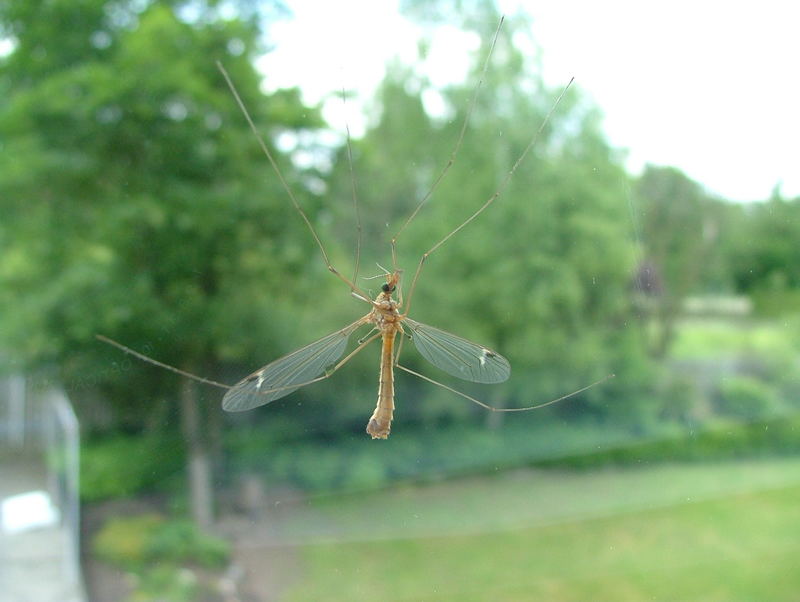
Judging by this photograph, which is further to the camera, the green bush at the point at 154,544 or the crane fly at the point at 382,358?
the green bush at the point at 154,544

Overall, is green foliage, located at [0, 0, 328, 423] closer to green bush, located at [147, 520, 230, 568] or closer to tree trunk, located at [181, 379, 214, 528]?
tree trunk, located at [181, 379, 214, 528]

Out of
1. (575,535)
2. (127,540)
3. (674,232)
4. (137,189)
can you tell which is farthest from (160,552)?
(674,232)

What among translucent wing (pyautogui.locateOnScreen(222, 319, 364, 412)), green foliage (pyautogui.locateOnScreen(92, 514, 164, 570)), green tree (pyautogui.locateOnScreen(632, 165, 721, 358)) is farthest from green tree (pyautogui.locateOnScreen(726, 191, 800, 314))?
green foliage (pyautogui.locateOnScreen(92, 514, 164, 570))

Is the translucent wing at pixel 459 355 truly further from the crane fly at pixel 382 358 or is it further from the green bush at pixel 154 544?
the green bush at pixel 154 544

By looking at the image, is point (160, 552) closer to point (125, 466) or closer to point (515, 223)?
point (125, 466)

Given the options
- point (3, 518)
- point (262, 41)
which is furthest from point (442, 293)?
point (3, 518)

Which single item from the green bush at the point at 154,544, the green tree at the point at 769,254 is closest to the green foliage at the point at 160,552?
the green bush at the point at 154,544
